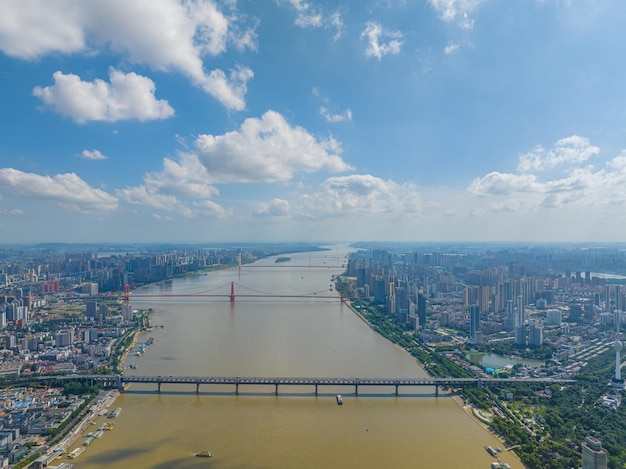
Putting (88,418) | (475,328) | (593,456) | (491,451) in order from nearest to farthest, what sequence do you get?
(593,456) < (491,451) < (88,418) < (475,328)

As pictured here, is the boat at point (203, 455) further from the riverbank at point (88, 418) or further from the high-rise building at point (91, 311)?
the high-rise building at point (91, 311)

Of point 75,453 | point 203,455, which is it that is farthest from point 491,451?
point 75,453

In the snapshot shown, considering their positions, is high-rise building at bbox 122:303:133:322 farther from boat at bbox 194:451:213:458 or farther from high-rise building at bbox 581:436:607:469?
high-rise building at bbox 581:436:607:469

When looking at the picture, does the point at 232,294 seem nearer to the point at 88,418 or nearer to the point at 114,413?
the point at 114,413

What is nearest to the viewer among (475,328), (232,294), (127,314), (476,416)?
(476,416)

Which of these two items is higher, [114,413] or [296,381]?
[296,381]

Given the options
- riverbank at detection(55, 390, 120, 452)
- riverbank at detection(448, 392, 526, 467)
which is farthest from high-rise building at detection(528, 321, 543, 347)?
riverbank at detection(55, 390, 120, 452)

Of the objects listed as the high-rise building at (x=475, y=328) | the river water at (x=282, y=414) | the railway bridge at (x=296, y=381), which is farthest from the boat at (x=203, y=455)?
the high-rise building at (x=475, y=328)

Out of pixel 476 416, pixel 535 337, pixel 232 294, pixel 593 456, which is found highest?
pixel 232 294
